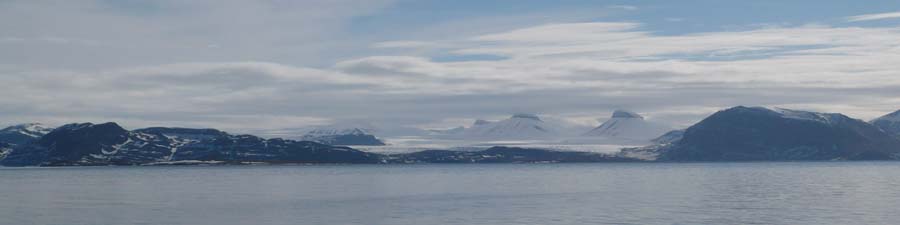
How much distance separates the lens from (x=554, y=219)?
73.4 meters

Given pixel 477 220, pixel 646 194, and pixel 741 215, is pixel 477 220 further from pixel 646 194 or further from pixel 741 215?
pixel 646 194

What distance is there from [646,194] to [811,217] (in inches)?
1234

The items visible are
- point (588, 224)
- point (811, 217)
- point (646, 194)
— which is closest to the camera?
point (588, 224)

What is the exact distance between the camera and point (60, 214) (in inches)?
3157

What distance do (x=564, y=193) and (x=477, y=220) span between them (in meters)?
36.3

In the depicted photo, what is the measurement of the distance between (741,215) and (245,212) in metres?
36.9

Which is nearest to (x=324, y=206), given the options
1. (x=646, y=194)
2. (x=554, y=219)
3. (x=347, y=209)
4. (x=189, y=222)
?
(x=347, y=209)

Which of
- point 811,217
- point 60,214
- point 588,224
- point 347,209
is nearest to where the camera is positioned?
point 588,224

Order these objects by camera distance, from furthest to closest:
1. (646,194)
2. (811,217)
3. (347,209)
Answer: (646,194) → (347,209) → (811,217)

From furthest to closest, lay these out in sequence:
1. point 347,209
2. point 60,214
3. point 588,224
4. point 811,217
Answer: point 347,209
point 60,214
point 811,217
point 588,224

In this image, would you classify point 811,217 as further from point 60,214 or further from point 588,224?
point 60,214

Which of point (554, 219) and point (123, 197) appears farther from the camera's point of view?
point (123, 197)

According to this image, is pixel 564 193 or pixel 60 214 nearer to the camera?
pixel 60 214

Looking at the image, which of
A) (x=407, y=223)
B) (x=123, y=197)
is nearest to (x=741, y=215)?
(x=407, y=223)
